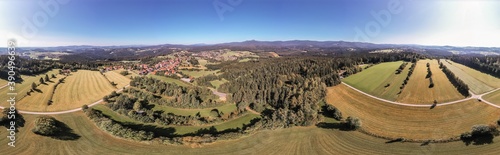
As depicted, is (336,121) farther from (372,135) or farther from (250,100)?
(250,100)

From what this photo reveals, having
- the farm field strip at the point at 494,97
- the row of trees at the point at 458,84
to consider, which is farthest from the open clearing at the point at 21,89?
the farm field strip at the point at 494,97


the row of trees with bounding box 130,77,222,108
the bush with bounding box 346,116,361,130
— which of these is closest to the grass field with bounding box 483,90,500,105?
the bush with bounding box 346,116,361,130

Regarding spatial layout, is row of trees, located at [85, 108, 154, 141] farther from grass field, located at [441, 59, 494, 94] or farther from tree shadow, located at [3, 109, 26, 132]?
grass field, located at [441, 59, 494, 94]

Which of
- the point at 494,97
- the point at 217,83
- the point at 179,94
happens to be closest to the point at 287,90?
the point at 217,83

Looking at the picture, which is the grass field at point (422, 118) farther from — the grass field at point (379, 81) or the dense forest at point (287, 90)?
the dense forest at point (287, 90)

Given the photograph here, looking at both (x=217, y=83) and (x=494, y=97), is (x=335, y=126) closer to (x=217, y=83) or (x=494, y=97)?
(x=494, y=97)

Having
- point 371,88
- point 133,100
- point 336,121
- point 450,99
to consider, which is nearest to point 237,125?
point 336,121

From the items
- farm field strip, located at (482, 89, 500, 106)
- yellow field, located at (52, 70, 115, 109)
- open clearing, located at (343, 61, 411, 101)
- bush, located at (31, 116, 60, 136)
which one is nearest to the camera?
bush, located at (31, 116, 60, 136)
